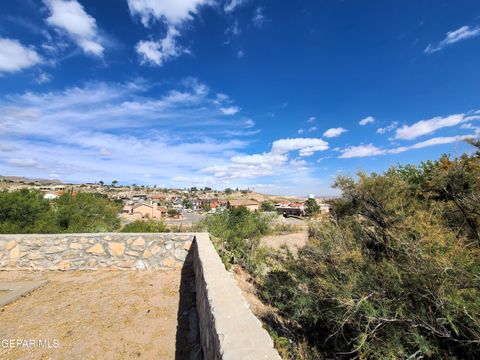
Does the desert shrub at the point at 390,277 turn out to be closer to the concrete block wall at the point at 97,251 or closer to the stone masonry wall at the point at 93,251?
the concrete block wall at the point at 97,251

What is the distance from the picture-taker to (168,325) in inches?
122

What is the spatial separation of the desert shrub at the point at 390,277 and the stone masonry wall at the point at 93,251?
2303 millimetres

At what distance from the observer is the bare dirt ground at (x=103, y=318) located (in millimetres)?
2613

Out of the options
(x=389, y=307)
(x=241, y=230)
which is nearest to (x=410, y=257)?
(x=389, y=307)

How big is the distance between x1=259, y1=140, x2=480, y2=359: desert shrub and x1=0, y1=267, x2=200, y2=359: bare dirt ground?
2028 millimetres

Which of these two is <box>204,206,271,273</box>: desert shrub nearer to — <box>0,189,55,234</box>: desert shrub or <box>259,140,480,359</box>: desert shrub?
<box>259,140,480,359</box>: desert shrub

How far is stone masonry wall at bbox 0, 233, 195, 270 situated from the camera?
5.14 meters

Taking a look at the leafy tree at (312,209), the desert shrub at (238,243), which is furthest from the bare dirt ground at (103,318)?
the leafy tree at (312,209)

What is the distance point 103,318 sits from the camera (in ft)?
10.6

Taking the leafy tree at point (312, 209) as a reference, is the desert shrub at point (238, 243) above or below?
below

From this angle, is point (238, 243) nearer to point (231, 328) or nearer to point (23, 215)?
point (231, 328)

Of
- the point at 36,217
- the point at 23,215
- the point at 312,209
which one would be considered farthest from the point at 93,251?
the point at 312,209

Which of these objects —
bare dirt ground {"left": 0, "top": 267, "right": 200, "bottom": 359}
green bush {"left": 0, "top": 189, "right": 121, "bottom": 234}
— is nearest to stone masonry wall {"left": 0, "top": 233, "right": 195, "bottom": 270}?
bare dirt ground {"left": 0, "top": 267, "right": 200, "bottom": 359}

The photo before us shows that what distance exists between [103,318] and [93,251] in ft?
8.08
